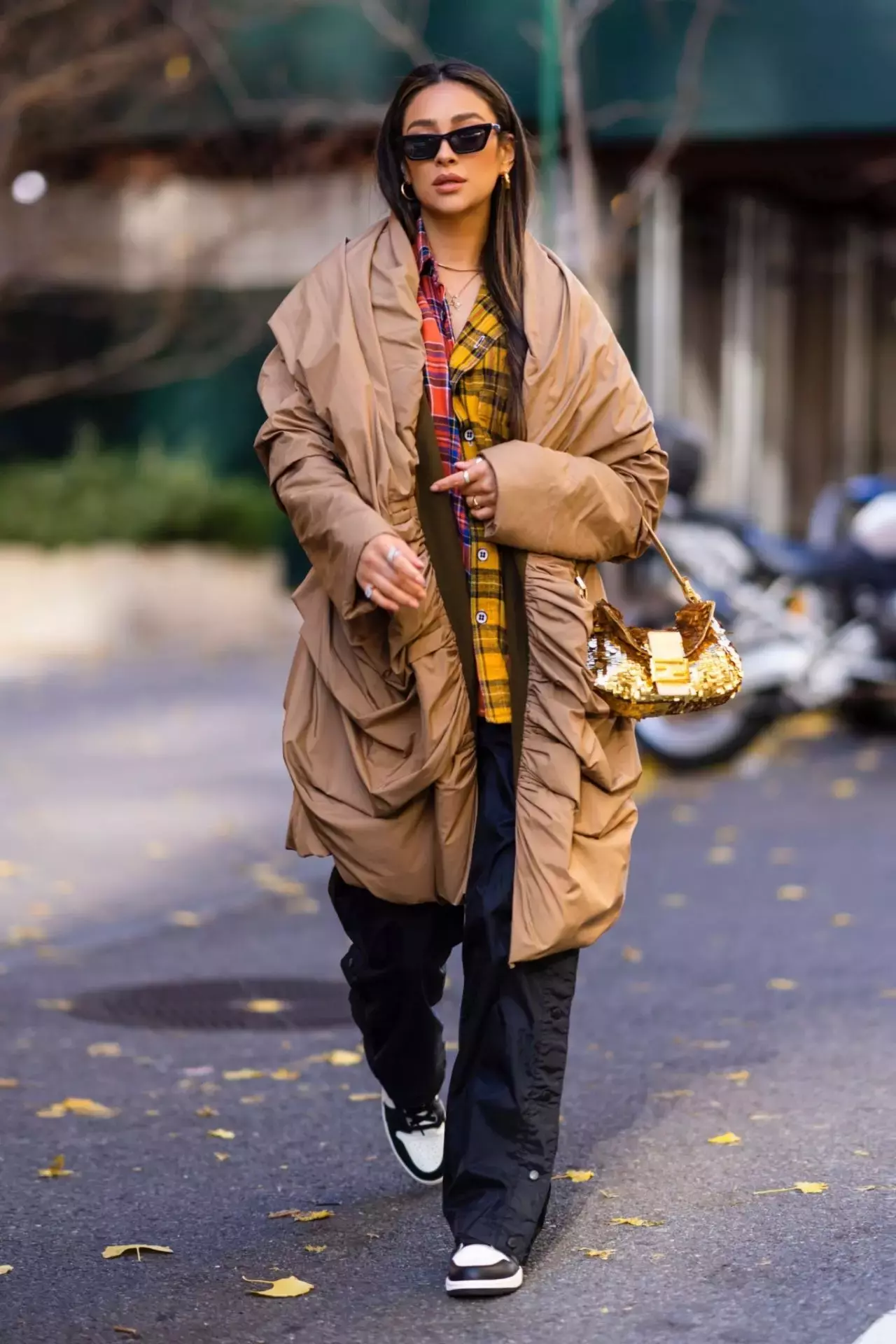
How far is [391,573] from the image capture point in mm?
4016

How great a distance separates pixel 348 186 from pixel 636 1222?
51.1ft

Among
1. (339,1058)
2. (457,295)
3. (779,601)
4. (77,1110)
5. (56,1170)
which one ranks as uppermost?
(457,295)

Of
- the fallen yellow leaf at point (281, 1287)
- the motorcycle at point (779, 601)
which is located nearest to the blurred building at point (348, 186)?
the motorcycle at point (779, 601)

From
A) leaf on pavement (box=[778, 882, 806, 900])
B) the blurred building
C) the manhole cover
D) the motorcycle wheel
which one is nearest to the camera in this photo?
the manhole cover

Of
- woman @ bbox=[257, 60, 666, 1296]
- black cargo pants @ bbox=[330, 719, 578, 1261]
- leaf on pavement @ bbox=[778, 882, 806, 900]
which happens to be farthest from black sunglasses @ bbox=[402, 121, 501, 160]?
leaf on pavement @ bbox=[778, 882, 806, 900]

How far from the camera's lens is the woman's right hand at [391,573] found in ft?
13.1

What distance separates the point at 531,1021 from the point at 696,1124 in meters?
1.16

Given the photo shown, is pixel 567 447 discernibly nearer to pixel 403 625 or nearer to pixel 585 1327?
pixel 403 625

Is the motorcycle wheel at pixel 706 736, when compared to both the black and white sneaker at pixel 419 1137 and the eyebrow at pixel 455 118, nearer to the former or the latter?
the black and white sneaker at pixel 419 1137

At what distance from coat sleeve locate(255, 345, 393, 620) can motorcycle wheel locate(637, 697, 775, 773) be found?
701 cm

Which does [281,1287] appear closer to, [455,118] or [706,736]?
[455,118]

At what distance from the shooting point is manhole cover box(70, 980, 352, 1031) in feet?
21.2

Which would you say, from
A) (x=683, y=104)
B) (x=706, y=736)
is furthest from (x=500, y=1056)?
(x=683, y=104)

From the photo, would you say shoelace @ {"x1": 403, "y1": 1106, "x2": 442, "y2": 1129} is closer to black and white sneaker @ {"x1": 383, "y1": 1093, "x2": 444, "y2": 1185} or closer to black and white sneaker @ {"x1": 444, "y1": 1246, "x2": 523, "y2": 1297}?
black and white sneaker @ {"x1": 383, "y1": 1093, "x2": 444, "y2": 1185}
